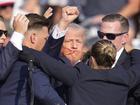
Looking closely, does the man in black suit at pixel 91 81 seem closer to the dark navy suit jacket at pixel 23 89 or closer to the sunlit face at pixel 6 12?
the dark navy suit jacket at pixel 23 89

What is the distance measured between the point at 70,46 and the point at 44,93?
1063 mm

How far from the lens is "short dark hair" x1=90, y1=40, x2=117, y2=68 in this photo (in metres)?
6.02

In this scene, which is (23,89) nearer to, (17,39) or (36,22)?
(17,39)

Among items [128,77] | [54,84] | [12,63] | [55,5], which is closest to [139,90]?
[128,77]

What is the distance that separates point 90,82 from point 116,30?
1017 millimetres

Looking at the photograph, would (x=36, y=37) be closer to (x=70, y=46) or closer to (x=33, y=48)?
(x=33, y=48)

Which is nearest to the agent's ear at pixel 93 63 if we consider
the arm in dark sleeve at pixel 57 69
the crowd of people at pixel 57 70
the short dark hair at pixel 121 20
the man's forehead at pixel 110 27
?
the crowd of people at pixel 57 70

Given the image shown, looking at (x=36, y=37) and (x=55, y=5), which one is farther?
(x=55, y=5)

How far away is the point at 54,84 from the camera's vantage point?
6.29 metres

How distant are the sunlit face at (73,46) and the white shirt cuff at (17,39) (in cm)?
88

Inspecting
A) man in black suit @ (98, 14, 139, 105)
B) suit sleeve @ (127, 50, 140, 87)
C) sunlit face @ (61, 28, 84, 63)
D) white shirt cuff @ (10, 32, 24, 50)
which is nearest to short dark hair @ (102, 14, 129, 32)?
man in black suit @ (98, 14, 139, 105)

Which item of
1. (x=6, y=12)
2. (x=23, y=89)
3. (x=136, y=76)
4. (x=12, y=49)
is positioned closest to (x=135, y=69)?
(x=136, y=76)

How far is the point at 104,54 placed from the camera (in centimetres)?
602

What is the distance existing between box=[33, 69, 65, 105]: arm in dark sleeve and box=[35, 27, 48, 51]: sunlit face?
1.27ft
